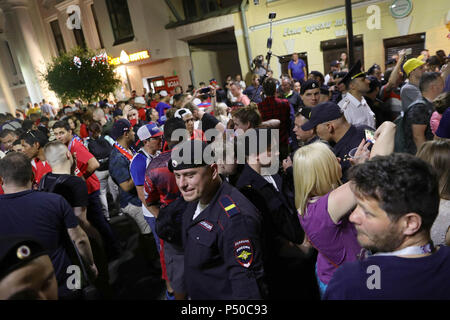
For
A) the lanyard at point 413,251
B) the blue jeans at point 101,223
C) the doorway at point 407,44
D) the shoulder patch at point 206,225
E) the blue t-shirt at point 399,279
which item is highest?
the doorway at point 407,44

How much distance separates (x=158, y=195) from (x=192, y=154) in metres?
1.15

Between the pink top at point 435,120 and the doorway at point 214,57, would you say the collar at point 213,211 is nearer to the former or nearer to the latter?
the pink top at point 435,120

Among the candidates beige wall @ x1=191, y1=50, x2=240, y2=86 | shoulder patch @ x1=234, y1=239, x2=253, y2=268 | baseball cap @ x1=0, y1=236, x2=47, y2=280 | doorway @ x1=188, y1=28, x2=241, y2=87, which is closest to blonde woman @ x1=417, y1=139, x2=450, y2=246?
shoulder patch @ x1=234, y1=239, x2=253, y2=268

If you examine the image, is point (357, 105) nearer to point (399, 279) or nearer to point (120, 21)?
point (399, 279)

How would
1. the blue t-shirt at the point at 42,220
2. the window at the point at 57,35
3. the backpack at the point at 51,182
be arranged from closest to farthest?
1. the blue t-shirt at the point at 42,220
2. the backpack at the point at 51,182
3. the window at the point at 57,35

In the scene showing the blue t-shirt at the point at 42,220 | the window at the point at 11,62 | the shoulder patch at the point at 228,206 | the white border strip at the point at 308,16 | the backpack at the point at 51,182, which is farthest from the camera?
the window at the point at 11,62

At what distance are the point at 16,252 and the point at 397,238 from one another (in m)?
1.56

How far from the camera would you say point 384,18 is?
1145 cm

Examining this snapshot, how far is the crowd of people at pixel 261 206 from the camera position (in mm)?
1143

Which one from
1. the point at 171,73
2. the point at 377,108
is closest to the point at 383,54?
the point at 377,108

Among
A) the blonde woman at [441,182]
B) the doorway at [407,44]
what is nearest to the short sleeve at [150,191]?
the blonde woman at [441,182]

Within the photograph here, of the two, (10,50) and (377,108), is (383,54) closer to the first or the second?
(377,108)

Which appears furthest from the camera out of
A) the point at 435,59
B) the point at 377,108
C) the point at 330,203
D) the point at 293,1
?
the point at 293,1

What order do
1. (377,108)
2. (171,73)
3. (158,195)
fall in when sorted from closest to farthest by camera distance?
(158,195)
(377,108)
(171,73)
